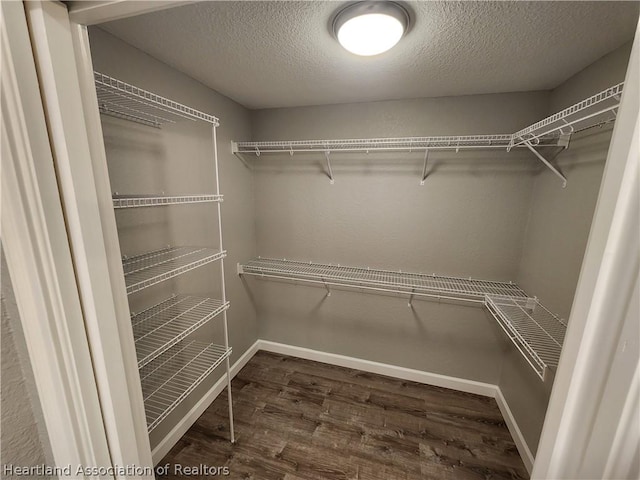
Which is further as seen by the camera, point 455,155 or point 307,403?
point 307,403

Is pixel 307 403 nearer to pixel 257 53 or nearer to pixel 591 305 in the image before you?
pixel 591 305

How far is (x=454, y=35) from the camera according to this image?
42.3 inches

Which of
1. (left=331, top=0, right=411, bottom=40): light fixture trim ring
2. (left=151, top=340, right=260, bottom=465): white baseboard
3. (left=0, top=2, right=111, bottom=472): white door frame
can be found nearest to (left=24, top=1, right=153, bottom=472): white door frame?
(left=0, top=2, right=111, bottom=472): white door frame

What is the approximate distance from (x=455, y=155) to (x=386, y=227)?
0.68 meters

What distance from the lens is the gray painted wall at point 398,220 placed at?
1789 mm

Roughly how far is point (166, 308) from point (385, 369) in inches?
69.7

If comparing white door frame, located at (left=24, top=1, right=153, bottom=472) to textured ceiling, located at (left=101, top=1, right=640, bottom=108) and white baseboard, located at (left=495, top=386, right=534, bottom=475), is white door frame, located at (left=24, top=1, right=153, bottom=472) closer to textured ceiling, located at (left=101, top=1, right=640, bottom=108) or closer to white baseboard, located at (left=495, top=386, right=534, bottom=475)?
textured ceiling, located at (left=101, top=1, right=640, bottom=108)

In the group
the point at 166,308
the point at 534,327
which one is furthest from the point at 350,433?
the point at 166,308

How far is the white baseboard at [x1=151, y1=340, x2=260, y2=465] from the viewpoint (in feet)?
5.10

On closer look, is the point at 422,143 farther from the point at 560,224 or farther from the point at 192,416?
the point at 192,416

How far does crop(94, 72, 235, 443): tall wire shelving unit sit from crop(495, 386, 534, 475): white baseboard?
1.74 metres

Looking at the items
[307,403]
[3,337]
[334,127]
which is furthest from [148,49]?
[307,403]

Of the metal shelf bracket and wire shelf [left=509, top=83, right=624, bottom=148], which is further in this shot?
the metal shelf bracket

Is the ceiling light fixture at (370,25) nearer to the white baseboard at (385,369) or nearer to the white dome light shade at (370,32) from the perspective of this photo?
the white dome light shade at (370,32)
